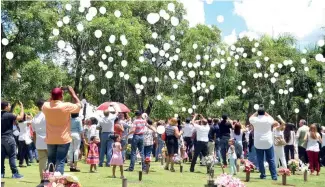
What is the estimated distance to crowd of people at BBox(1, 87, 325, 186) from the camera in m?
9.35

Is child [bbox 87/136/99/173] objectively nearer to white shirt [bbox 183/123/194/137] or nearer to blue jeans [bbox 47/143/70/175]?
white shirt [bbox 183/123/194/137]

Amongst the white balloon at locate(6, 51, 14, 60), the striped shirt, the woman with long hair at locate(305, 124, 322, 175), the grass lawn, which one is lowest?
the grass lawn

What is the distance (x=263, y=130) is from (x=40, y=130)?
5.35 m

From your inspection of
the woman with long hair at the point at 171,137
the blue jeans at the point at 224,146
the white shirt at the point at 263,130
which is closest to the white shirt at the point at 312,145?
the blue jeans at the point at 224,146

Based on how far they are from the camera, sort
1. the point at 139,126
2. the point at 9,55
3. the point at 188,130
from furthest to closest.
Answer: the point at 9,55 → the point at 188,130 → the point at 139,126

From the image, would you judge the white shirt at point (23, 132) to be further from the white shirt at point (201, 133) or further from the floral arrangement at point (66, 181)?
the floral arrangement at point (66, 181)

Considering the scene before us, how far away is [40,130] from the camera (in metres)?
11.0

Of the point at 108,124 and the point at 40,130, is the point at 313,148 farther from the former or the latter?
the point at 40,130

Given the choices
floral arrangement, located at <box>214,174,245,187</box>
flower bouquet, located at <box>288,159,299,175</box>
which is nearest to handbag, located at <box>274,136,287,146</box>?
flower bouquet, located at <box>288,159,299,175</box>

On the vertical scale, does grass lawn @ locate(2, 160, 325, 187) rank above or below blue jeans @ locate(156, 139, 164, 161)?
below

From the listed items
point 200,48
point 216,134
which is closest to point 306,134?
point 216,134

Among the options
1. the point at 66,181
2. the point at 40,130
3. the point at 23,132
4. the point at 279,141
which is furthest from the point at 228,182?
the point at 23,132

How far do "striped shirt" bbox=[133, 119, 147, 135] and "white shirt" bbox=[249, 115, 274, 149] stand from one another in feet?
9.17

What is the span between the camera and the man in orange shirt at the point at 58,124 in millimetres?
9094
